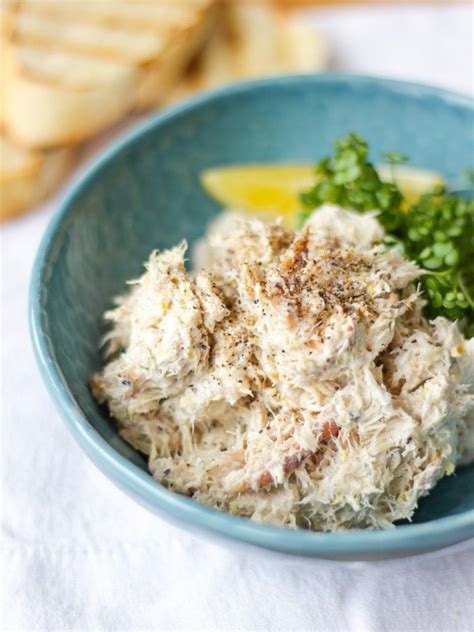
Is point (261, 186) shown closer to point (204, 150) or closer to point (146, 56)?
point (204, 150)

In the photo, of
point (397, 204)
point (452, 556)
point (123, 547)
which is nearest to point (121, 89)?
point (397, 204)

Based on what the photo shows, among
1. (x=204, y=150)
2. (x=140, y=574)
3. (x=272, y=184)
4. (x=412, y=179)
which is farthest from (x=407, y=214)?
(x=140, y=574)

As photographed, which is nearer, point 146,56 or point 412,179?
point 412,179

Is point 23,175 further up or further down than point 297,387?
further up

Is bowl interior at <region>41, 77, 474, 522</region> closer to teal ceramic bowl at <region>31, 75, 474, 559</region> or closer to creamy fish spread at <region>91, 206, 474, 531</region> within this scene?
teal ceramic bowl at <region>31, 75, 474, 559</region>

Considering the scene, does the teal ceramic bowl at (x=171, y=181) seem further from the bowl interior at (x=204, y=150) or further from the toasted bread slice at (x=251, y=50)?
the toasted bread slice at (x=251, y=50)

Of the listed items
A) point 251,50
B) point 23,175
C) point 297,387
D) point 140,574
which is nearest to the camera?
point 297,387

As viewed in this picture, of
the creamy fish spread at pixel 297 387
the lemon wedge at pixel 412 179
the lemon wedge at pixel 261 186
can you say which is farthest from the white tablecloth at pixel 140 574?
the lemon wedge at pixel 412 179

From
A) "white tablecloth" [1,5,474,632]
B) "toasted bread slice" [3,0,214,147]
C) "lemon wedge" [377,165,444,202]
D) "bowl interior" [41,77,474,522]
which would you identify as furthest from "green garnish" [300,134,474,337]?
"toasted bread slice" [3,0,214,147]
